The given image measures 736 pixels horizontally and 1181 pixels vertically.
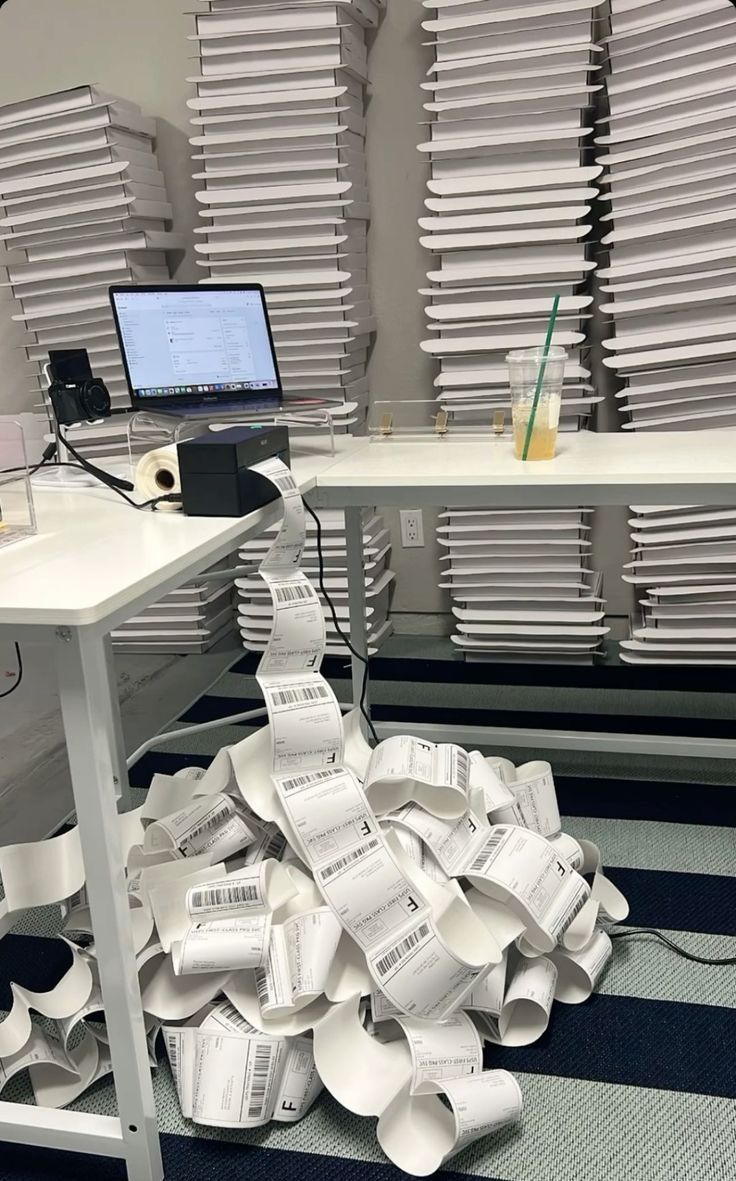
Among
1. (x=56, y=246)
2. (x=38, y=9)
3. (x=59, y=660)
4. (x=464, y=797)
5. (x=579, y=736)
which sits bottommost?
(x=579, y=736)

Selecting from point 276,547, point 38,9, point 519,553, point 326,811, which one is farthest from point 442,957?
point 38,9

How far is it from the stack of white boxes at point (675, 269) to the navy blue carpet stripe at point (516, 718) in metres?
0.29

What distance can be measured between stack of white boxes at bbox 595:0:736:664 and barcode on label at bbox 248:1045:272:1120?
1714 millimetres

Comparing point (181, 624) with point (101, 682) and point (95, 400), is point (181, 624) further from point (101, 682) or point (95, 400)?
point (101, 682)

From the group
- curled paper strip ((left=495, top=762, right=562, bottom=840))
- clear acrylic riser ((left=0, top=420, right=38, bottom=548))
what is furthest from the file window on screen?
curled paper strip ((left=495, top=762, right=562, bottom=840))

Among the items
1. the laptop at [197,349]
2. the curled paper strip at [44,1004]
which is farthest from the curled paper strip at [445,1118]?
the laptop at [197,349]

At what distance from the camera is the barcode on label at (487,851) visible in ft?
4.87

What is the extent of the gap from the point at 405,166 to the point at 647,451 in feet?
4.88

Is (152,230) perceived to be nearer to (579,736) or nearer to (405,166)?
(405,166)

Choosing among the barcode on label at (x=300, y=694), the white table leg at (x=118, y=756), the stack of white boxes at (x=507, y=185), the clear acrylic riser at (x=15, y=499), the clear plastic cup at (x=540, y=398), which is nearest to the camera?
the clear acrylic riser at (x=15, y=499)

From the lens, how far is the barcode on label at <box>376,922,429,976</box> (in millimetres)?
1326

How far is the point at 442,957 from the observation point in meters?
1.31

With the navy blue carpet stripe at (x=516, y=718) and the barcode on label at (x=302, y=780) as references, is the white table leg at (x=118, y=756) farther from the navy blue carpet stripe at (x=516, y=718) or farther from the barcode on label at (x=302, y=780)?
the barcode on label at (x=302, y=780)

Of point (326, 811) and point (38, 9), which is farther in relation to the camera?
point (38, 9)
